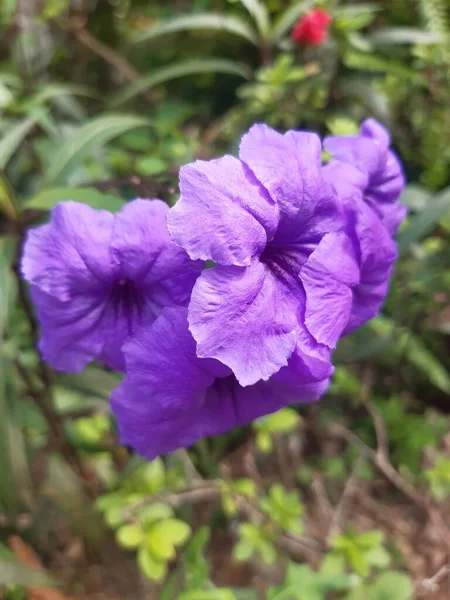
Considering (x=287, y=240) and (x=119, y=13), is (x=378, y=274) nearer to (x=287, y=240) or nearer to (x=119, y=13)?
(x=287, y=240)

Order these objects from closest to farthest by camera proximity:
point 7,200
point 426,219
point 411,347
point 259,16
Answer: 1. point 7,200
2. point 426,219
3. point 259,16
4. point 411,347

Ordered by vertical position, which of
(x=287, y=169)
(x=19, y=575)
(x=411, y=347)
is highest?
(x=287, y=169)

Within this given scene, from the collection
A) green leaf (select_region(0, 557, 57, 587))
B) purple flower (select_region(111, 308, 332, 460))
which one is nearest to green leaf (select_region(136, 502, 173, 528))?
green leaf (select_region(0, 557, 57, 587))

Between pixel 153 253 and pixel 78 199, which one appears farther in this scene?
pixel 78 199

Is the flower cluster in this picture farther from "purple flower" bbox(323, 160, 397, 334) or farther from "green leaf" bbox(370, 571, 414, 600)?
"green leaf" bbox(370, 571, 414, 600)

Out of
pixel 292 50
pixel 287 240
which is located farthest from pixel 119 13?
pixel 287 240

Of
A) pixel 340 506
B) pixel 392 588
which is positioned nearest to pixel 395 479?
pixel 340 506

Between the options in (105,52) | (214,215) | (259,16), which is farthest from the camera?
(105,52)

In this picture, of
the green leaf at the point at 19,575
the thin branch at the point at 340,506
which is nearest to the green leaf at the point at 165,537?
the green leaf at the point at 19,575

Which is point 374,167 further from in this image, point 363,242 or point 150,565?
point 150,565
